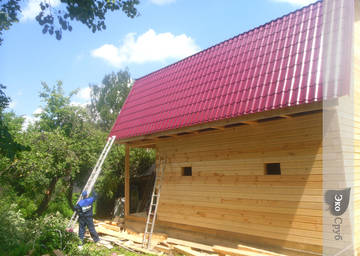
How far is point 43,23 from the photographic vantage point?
4473 mm

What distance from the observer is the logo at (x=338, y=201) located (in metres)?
5.83

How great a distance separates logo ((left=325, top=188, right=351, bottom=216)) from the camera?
583 cm

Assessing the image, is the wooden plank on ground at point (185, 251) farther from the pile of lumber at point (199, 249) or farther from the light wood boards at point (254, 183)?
the light wood boards at point (254, 183)

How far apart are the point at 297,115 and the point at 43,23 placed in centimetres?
574

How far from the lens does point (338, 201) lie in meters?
5.89

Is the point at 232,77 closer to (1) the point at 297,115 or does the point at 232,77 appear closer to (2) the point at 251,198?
(1) the point at 297,115

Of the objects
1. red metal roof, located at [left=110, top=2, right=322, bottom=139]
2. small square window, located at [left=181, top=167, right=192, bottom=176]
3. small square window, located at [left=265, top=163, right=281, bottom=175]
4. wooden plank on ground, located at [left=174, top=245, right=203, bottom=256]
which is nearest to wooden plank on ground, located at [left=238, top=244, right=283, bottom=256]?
wooden plank on ground, located at [left=174, top=245, right=203, bottom=256]

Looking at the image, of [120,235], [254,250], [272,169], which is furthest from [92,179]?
[272,169]

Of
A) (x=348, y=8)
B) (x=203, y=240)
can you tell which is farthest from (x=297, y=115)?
(x=203, y=240)

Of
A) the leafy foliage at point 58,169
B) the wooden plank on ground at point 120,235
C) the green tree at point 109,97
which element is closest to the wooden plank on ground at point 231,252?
the wooden plank on ground at point 120,235

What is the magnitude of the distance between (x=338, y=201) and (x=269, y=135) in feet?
7.13

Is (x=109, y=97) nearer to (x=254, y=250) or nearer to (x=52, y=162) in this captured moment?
(x=52, y=162)

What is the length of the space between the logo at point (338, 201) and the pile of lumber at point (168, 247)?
1.72m

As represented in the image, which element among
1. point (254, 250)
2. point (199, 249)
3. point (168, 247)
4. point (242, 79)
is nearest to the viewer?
point (254, 250)
